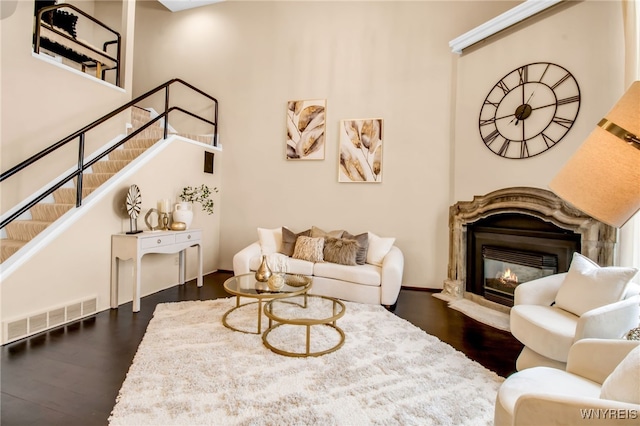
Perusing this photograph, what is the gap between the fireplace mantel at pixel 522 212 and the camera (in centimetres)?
294

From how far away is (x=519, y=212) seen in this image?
355 centimetres

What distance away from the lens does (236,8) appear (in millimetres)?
5539

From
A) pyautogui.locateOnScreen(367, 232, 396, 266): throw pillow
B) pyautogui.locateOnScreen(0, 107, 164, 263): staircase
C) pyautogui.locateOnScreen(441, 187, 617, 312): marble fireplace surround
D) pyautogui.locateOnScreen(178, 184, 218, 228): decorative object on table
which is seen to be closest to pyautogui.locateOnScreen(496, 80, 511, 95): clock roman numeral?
pyautogui.locateOnScreen(441, 187, 617, 312): marble fireplace surround

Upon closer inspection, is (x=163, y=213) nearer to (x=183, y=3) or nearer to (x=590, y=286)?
(x=183, y=3)

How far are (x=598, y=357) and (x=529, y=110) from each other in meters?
3.13

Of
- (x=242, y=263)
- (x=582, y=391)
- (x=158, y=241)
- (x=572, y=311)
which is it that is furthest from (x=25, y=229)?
(x=572, y=311)

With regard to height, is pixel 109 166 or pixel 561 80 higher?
pixel 561 80

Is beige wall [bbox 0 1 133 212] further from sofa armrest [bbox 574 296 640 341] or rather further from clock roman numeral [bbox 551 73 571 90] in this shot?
clock roman numeral [bbox 551 73 571 90]

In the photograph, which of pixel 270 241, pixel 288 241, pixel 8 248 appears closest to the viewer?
pixel 8 248

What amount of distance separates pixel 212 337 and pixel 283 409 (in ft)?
3.96

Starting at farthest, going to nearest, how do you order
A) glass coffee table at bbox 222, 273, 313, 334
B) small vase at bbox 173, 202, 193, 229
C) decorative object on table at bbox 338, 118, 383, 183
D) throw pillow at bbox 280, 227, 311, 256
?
decorative object on table at bbox 338, 118, 383, 183 → throw pillow at bbox 280, 227, 311, 256 → small vase at bbox 173, 202, 193, 229 → glass coffee table at bbox 222, 273, 313, 334

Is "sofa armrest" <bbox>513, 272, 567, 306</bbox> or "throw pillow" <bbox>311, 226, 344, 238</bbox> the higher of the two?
"throw pillow" <bbox>311, 226, 344, 238</bbox>

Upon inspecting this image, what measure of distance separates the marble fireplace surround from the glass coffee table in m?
2.15

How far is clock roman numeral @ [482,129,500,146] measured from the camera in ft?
13.0
